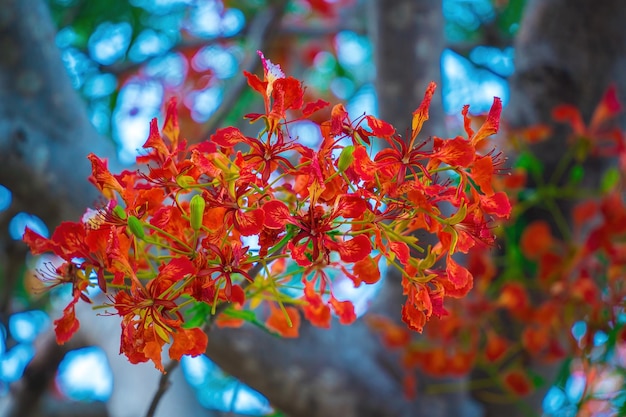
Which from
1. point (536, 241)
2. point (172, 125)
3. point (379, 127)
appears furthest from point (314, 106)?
point (536, 241)

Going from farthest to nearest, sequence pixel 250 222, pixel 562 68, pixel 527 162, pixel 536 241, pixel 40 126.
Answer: pixel 562 68 < pixel 536 241 < pixel 527 162 < pixel 40 126 < pixel 250 222

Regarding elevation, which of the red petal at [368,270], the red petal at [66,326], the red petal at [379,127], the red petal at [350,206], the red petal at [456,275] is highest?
the red petal at [379,127]

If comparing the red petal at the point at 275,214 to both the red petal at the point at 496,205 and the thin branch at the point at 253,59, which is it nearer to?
the red petal at the point at 496,205

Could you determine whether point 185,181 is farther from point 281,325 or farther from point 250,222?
point 281,325

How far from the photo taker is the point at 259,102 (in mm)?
2531

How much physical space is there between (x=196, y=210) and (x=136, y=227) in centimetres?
5

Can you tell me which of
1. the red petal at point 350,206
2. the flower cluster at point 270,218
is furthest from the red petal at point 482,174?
the red petal at point 350,206

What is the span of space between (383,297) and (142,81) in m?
1.57

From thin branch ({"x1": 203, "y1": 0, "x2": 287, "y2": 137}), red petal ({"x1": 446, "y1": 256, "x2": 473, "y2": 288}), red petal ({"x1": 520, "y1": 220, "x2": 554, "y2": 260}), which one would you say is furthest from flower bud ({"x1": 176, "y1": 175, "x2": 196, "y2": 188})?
red petal ({"x1": 520, "y1": 220, "x2": 554, "y2": 260})

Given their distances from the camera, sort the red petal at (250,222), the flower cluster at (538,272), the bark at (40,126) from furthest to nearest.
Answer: the flower cluster at (538,272), the bark at (40,126), the red petal at (250,222)

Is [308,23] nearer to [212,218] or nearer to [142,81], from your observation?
[142,81]

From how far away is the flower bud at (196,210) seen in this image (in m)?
0.52

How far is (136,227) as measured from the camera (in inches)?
21.2

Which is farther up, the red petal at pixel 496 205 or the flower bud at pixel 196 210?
the red petal at pixel 496 205
